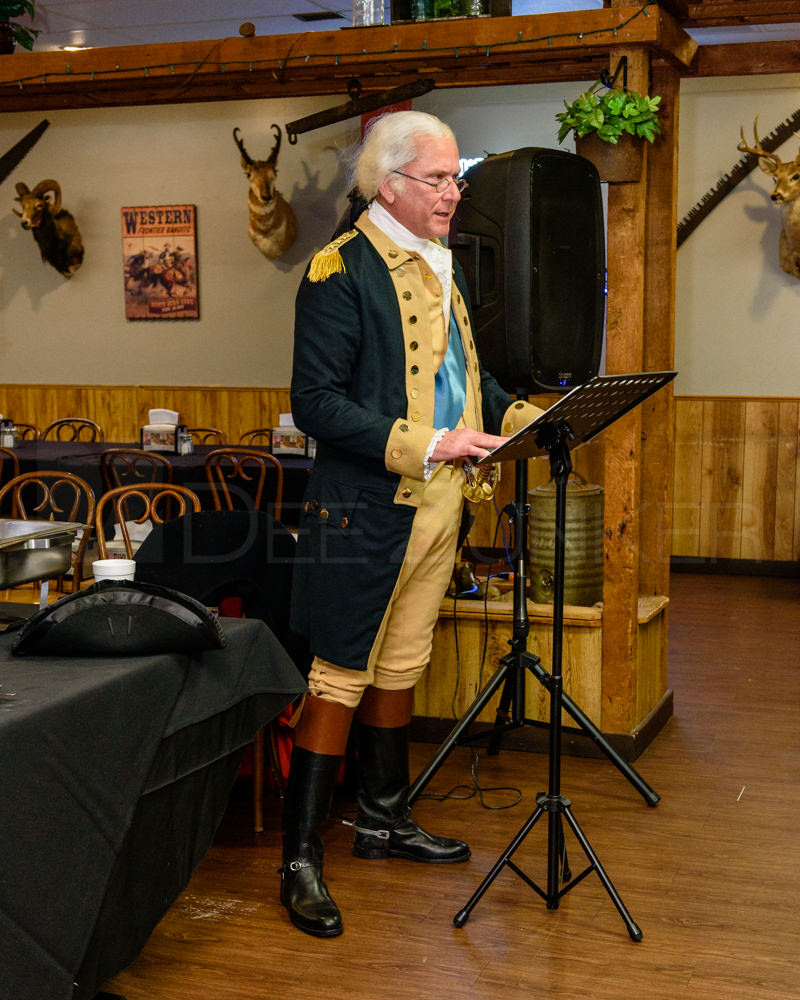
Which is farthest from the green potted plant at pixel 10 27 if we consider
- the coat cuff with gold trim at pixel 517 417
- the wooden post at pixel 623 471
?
the coat cuff with gold trim at pixel 517 417

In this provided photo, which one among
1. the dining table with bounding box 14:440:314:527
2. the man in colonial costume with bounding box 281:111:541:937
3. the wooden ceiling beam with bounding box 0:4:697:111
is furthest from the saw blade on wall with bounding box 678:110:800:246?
the man in colonial costume with bounding box 281:111:541:937

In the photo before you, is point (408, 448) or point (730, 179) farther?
point (730, 179)

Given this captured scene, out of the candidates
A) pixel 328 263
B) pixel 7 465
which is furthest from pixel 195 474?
pixel 328 263

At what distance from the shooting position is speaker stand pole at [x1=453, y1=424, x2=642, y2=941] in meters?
2.52

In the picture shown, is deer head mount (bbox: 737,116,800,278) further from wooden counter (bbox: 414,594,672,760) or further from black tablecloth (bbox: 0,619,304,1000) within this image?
black tablecloth (bbox: 0,619,304,1000)

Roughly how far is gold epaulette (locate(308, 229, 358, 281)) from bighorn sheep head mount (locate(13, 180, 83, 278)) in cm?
652

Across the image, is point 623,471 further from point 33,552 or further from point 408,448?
point 33,552

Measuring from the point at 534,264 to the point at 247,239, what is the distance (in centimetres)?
544

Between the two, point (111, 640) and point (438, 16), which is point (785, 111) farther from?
point (111, 640)

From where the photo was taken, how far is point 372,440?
246 cm

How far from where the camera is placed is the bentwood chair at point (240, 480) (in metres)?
5.41

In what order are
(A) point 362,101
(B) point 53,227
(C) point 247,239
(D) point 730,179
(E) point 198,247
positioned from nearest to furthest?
(A) point 362,101
(D) point 730,179
(C) point 247,239
(E) point 198,247
(B) point 53,227

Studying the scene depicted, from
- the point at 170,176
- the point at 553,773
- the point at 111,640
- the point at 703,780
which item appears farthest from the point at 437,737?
the point at 170,176

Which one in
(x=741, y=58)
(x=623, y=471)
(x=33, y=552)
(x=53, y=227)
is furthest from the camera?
(x=53, y=227)
